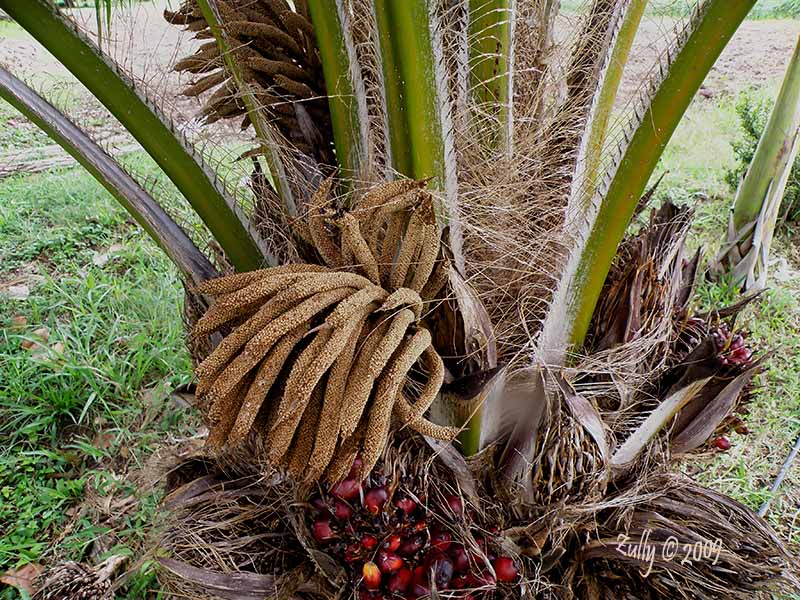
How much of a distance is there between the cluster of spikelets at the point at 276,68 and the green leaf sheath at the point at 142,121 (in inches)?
6.4

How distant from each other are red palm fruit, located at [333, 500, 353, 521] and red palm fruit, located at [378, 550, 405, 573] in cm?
7

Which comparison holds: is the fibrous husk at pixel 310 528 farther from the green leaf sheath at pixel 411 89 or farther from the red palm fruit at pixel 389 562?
the green leaf sheath at pixel 411 89

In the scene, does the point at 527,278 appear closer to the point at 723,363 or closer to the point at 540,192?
the point at 540,192

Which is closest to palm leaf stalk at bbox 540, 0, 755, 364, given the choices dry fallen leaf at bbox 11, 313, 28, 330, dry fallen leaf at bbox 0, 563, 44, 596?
dry fallen leaf at bbox 0, 563, 44, 596

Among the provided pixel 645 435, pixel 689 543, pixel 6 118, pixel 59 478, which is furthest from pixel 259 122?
pixel 6 118

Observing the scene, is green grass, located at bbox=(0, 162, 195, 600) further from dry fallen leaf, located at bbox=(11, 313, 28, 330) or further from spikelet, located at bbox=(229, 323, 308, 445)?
spikelet, located at bbox=(229, 323, 308, 445)

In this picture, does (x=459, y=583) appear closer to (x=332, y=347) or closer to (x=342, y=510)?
(x=342, y=510)

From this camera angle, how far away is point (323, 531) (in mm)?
907

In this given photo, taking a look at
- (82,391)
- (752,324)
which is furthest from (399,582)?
(752,324)

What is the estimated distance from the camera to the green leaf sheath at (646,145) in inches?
31.3

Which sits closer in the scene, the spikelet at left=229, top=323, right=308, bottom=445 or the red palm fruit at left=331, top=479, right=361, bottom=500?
the spikelet at left=229, top=323, right=308, bottom=445

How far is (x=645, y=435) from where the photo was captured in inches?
40.8

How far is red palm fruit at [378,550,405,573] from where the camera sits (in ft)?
2.89

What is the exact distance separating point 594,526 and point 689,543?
14 centimetres
